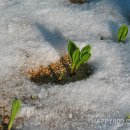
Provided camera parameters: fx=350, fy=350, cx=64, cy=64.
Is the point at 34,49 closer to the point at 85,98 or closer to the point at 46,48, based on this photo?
the point at 46,48

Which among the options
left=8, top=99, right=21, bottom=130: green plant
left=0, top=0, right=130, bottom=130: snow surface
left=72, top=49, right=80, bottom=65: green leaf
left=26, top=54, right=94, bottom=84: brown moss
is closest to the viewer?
left=8, top=99, right=21, bottom=130: green plant

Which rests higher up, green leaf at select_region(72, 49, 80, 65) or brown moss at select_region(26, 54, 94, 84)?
green leaf at select_region(72, 49, 80, 65)

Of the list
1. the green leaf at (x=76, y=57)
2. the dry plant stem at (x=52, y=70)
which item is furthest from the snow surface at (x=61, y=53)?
the green leaf at (x=76, y=57)

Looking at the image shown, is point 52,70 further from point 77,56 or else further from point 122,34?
point 122,34

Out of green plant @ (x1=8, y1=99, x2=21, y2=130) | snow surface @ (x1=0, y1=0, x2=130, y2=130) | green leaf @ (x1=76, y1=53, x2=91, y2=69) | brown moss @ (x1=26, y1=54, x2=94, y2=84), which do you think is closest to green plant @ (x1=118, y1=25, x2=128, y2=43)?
snow surface @ (x1=0, y1=0, x2=130, y2=130)

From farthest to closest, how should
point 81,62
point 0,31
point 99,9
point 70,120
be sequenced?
1. point 99,9
2. point 0,31
3. point 81,62
4. point 70,120

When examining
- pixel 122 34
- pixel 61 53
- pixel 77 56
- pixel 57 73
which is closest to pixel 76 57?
pixel 77 56

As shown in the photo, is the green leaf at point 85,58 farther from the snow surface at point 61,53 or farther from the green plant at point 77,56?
the snow surface at point 61,53

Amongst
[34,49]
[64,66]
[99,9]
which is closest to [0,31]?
[34,49]

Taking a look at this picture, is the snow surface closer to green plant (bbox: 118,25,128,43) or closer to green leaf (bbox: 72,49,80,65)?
green plant (bbox: 118,25,128,43)
